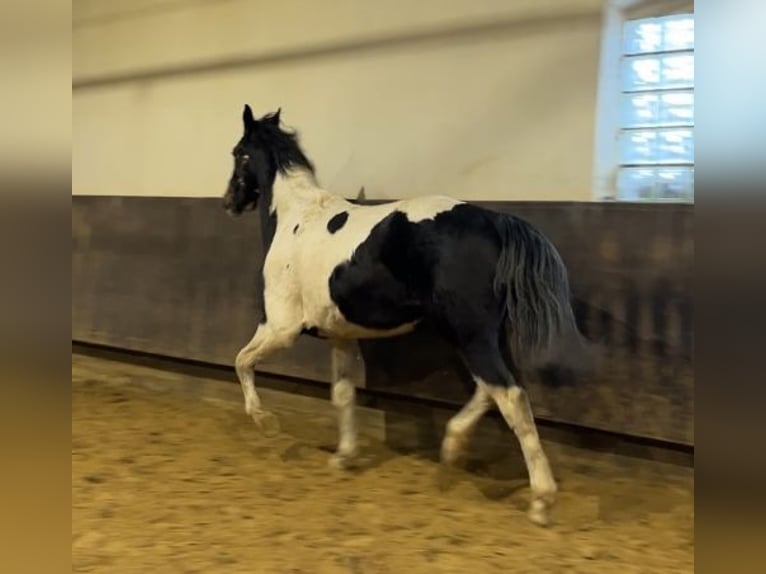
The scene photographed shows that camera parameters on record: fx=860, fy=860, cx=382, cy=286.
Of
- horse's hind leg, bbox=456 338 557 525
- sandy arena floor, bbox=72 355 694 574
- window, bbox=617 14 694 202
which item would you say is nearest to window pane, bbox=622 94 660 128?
window, bbox=617 14 694 202

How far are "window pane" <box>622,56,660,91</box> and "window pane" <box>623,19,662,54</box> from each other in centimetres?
3

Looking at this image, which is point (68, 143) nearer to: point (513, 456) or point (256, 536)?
point (256, 536)

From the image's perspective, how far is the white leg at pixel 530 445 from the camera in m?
2.09

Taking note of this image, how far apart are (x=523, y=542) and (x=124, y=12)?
3090 mm

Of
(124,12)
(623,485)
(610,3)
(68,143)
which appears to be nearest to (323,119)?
(610,3)

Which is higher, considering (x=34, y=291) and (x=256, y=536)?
(x=34, y=291)

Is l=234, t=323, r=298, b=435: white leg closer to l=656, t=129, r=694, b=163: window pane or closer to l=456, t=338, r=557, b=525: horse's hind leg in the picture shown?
l=456, t=338, r=557, b=525: horse's hind leg

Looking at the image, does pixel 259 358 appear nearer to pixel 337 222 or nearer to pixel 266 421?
pixel 266 421

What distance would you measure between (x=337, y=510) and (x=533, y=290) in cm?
74

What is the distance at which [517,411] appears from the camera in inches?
82.3

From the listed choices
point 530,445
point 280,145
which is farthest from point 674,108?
point 280,145

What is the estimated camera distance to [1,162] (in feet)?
2.59

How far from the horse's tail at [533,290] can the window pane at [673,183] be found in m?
0.54

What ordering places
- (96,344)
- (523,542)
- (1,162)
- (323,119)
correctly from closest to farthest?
(1,162), (523,542), (323,119), (96,344)
